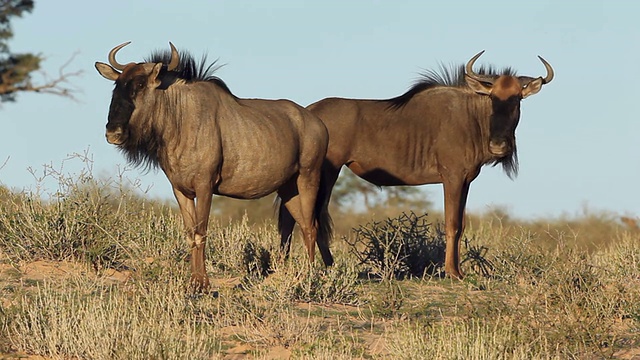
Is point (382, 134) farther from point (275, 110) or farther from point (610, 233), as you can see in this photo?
point (610, 233)

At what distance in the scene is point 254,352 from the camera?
7.54 metres

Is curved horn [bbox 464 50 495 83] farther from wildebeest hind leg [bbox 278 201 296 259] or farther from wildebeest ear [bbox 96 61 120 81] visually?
wildebeest ear [bbox 96 61 120 81]

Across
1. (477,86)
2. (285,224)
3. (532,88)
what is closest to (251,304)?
(285,224)

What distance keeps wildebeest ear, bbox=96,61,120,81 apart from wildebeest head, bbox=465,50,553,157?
4631 millimetres

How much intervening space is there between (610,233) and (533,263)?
17.4m

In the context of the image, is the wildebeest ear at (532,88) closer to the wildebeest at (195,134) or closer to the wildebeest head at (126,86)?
the wildebeest at (195,134)

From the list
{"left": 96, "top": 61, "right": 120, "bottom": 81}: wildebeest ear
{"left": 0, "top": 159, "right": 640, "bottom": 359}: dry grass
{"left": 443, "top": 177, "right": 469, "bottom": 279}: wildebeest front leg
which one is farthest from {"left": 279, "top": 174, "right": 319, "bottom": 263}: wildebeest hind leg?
{"left": 96, "top": 61, "right": 120, "bottom": 81}: wildebeest ear

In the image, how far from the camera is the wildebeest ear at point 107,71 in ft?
33.0

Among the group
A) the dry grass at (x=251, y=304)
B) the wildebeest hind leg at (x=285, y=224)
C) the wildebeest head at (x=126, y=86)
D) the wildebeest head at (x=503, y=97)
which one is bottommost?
the dry grass at (x=251, y=304)

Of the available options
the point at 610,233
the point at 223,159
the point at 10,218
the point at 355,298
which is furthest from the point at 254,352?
the point at 610,233

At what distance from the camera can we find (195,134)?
32.8 ft

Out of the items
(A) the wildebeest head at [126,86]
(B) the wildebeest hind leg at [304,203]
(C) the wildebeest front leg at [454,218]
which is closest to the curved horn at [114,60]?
(A) the wildebeest head at [126,86]

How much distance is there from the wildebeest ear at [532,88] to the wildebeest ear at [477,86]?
17.0 inches

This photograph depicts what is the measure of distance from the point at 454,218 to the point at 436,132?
115 cm
